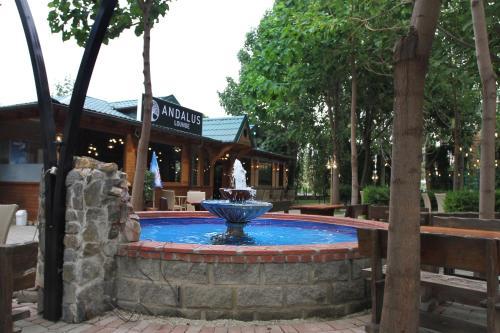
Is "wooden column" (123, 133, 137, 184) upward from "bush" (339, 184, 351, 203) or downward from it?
upward

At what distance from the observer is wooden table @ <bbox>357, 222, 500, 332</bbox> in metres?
3.08

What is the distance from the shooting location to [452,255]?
11.0 feet

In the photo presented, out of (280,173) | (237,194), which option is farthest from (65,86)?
(237,194)

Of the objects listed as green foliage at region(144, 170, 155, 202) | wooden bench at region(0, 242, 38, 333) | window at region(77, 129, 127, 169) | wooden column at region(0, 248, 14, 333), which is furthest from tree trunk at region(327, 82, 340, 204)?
wooden column at region(0, 248, 14, 333)

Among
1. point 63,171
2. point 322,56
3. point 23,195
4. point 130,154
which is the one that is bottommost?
point 23,195

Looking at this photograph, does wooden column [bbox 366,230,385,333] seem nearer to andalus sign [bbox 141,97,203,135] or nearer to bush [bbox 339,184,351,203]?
andalus sign [bbox 141,97,203,135]

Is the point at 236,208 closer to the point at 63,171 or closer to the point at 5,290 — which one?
the point at 63,171

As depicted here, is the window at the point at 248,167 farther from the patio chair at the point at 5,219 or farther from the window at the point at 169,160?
the patio chair at the point at 5,219

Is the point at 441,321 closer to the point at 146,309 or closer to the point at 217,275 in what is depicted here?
the point at 217,275

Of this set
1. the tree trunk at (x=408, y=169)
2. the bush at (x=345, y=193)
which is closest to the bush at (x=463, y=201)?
the tree trunk at (x=408, y=169)

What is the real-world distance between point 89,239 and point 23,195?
9585mm

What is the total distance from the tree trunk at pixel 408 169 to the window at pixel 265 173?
22835mm

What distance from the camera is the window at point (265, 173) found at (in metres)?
26.0

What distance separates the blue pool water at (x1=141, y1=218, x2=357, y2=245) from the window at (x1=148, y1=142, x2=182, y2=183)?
9.07 meters
